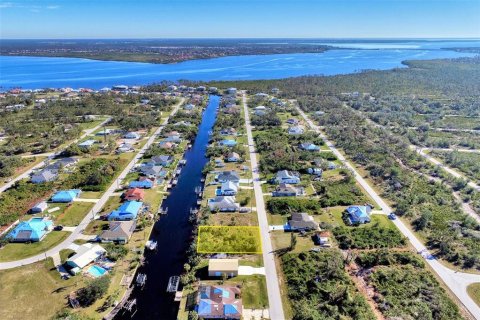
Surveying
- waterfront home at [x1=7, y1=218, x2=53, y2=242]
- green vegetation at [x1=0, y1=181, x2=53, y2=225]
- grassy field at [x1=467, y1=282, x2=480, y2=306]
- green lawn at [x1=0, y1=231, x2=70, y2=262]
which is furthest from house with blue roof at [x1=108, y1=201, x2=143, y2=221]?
grassy field at [x1=467, y1=282, x2=480, y2=306]

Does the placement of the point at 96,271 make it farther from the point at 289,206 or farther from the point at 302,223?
the point at 289,206

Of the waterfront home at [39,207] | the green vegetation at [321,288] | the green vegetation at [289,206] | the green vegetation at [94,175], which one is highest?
the green vegetation at [94,175]

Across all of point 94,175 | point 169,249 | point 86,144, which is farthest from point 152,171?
point 86,144

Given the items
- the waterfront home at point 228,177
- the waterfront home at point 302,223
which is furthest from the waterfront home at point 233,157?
the waterfront home at point 302,223

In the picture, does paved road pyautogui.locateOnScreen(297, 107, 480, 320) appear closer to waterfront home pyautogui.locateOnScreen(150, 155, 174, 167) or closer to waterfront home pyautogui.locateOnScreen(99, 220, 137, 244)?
waterfront home pyautogui.locateOnScreen(99, 220, 137, 244)

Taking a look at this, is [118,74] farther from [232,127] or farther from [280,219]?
[280,219]

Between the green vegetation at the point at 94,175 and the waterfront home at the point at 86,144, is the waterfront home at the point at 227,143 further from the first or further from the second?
the waterfront home at the point at 86,144
